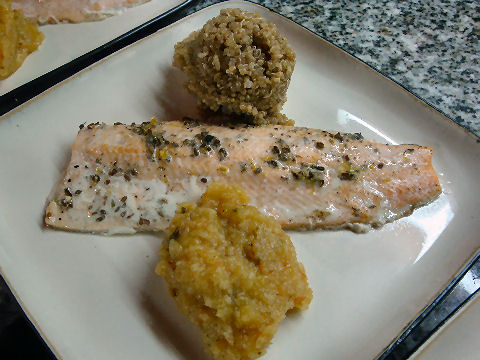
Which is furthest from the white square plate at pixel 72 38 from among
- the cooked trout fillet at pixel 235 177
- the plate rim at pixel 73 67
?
the cooked trout fillet at pixel 235 177

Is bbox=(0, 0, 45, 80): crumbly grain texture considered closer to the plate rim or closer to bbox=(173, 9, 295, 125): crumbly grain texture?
the plate rim

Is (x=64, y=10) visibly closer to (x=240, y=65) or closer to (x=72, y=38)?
(x=72, y=38)

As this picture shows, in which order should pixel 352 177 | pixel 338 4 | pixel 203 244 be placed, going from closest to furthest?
pixel 203 244, pixel 352 177, pixel 338 4

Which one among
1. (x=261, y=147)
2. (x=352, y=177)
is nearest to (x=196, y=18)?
(x=261, y=147)

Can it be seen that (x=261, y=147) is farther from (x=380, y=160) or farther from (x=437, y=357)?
(x=437, y=357)

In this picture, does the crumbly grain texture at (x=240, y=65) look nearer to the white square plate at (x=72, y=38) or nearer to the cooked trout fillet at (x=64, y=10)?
the white square plate at (x=72, y=38)

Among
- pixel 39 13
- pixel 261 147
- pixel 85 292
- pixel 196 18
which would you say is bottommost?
pixel 85 292

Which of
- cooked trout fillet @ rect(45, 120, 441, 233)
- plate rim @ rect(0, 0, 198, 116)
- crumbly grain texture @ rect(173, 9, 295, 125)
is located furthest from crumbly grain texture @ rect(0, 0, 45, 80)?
crumbly grain texture @ rect(173, 9, 295, 125)
